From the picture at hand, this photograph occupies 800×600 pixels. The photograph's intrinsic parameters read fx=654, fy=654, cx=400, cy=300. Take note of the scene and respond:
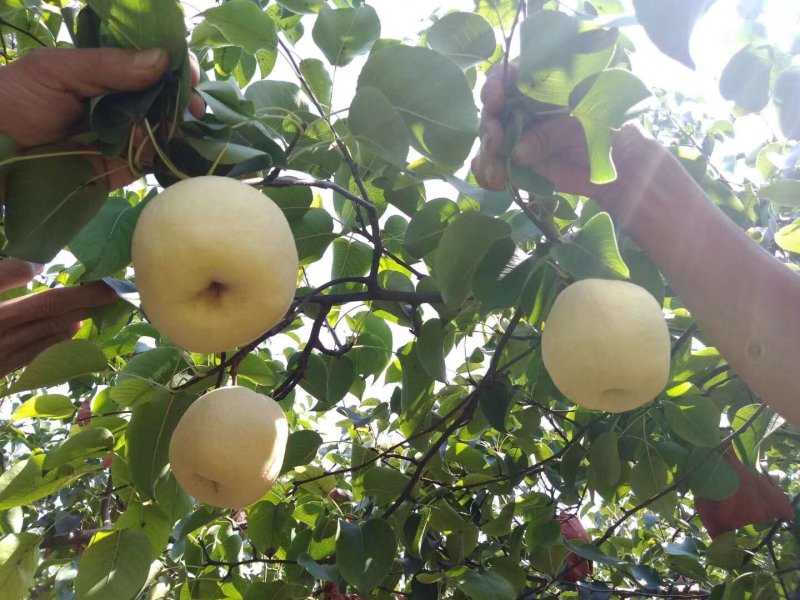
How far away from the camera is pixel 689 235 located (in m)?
1.22

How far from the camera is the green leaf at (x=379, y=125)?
0.98 meters

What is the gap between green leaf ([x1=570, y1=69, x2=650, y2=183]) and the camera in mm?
978

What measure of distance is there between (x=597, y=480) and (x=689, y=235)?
0.83 meters

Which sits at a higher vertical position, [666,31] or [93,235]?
[666,31]

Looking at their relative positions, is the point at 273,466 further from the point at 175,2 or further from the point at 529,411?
the point at 529,411

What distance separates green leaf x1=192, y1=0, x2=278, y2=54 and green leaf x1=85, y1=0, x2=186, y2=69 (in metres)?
0.25

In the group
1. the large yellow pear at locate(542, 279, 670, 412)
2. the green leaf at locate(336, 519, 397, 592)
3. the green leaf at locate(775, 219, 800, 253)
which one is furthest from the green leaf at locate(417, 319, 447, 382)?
the green leaf at locate(775, 219, 800, 253)

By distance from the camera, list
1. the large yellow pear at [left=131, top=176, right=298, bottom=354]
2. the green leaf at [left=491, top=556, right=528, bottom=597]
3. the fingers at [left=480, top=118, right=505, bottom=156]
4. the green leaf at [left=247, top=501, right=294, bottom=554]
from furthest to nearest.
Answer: the green leaf at [left=491, top=556, right=528, bottom=597]
the green leaf at [left=247, top=501, right=294, bottom=554]
the fingers at [left=480, top=118, right=505, bottom=156]
the large yellow pear at [left=131, top=176, right=298, bottom=354]

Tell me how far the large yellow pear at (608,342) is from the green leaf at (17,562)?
4.14 feet

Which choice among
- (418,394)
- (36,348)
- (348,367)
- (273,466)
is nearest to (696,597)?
(418,394)

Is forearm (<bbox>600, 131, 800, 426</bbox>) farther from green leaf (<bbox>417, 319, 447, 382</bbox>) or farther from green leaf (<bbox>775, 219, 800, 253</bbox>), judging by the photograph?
green leaf (<bbox>417, 319, 447, 382</bbox>)

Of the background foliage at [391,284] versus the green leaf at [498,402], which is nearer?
the background foliage at [391,284]

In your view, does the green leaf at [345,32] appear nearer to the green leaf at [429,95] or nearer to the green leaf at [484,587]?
the green leaf at [429,95]

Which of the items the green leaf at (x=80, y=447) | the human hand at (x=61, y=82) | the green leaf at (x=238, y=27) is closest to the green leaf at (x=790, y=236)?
the green leaf at (x=238, y=27)
